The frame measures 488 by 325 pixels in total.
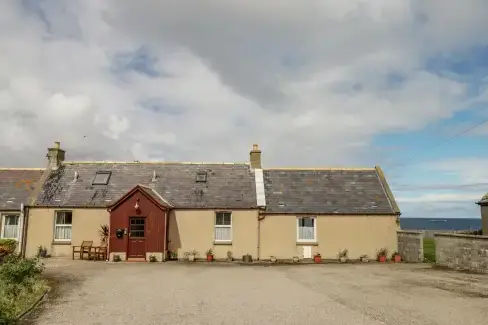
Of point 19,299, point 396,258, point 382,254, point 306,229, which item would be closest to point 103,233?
point 306,229

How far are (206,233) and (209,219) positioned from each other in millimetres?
927

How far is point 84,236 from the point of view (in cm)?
2677

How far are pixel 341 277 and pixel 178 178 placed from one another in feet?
48.6

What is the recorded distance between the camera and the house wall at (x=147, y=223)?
83.1 feet

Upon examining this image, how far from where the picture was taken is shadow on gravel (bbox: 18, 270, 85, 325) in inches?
442

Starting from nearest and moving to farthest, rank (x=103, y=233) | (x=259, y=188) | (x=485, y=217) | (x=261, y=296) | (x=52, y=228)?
(x=261, y=296)
(x=103, y=233)
(x=52, y=228)
(x=259, y=188)
(x=485, y=217)

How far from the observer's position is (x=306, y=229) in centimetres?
2733

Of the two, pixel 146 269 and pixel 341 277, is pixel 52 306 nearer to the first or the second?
pixel 146 269

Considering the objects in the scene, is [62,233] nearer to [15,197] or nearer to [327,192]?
[15,197]

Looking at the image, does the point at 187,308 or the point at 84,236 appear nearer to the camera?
the point at 187,308

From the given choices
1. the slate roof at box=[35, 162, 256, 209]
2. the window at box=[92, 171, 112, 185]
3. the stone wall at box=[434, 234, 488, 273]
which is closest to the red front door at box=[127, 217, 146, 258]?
the slate roof at box=[35, 162, 256, 209]

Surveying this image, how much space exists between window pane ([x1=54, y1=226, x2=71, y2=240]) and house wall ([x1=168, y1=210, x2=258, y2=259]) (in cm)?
677

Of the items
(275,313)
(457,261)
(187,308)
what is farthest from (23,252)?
(457,261)

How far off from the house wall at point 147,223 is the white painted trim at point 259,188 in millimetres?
6326
